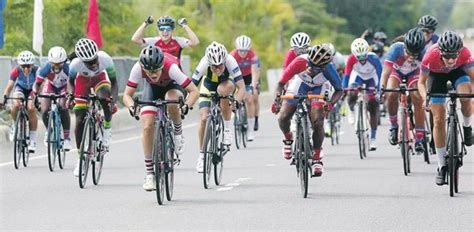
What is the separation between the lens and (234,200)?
49.9 feet

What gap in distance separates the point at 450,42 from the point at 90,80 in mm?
4993

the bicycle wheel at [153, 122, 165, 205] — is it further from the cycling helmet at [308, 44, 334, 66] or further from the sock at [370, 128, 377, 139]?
the sock at [370, 128, 377, 139]

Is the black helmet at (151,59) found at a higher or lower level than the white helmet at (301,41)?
lower

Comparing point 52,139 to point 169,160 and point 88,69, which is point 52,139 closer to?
point 88,69

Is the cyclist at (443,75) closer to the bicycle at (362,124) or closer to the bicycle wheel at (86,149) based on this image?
the bicycle wheel at (86,149)

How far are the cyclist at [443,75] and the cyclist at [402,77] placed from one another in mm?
2665

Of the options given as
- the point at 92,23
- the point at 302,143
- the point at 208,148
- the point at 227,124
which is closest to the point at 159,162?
the point at 302,143

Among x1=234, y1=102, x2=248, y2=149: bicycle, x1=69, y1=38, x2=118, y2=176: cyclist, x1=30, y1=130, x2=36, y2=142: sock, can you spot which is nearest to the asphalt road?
x1=30, y1=130, x2=36, y2=142: sock

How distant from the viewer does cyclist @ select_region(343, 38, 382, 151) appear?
2217cm

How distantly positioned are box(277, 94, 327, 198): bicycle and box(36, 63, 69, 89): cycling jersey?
4815 millimetres

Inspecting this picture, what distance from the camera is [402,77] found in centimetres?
2014

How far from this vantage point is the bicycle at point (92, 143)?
659 inches

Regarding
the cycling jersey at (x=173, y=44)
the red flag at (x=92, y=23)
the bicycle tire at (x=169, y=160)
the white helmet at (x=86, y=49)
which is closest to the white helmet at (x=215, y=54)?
the white helmet at (x=86, y=49)

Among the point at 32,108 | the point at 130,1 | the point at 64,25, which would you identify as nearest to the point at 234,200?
the point at 32,108
